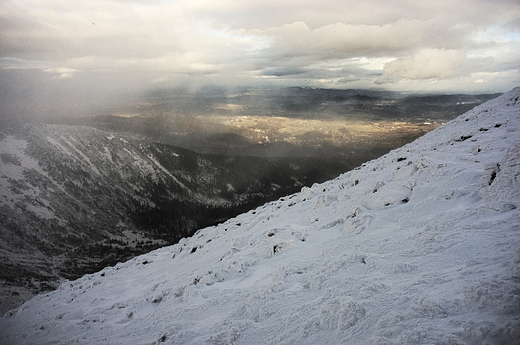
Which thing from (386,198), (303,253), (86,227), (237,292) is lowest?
(86,227)

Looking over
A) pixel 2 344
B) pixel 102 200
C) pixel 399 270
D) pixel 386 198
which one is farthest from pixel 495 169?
pixel 102 200

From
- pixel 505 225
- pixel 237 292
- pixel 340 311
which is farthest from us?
pixel 237 292

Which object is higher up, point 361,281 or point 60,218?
point 361,281

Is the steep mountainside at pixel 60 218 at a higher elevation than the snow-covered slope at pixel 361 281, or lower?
lower

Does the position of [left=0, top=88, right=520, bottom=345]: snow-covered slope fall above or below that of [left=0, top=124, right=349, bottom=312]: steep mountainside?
above

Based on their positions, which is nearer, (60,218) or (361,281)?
(361,281)

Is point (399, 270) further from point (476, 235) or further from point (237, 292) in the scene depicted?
point (237, 292)

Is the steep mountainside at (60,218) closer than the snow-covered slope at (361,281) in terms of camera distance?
No

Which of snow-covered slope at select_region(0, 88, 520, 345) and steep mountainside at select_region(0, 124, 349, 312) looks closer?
snow-covered slope at select_region(0, 88, 520, 345)
